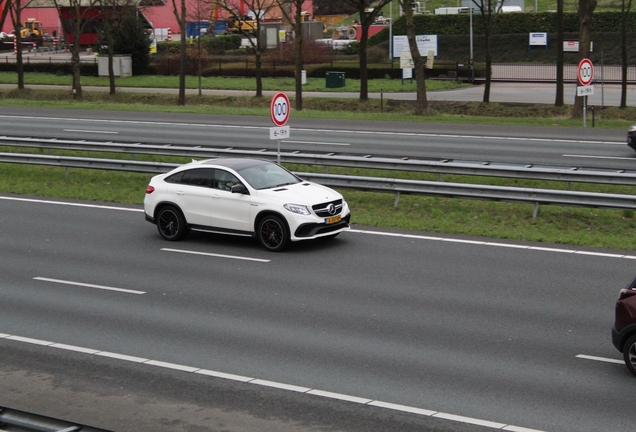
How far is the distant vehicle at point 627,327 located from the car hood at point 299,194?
22.2 ft

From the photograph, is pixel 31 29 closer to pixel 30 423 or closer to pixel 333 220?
pixel 333 220

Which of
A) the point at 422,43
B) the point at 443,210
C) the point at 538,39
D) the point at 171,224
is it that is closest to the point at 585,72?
the point at 443,210

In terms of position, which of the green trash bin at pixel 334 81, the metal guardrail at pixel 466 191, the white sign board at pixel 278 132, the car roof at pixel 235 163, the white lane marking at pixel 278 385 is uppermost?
the green trash bin at pixel 334 81

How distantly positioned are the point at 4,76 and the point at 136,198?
163ft

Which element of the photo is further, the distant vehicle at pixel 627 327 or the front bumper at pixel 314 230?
the front bumper at pixel 314 230

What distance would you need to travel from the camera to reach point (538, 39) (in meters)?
74.6

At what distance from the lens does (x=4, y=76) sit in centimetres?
6544

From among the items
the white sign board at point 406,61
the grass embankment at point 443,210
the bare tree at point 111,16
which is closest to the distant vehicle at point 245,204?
the grass embankment at point 443,210

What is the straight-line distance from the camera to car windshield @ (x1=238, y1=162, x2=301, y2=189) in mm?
15867

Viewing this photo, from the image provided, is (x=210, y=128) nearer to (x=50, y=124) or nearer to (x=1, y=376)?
(x=50, y=124)

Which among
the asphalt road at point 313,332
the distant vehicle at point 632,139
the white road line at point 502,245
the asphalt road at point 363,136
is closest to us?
the asphalt road at point 313,332

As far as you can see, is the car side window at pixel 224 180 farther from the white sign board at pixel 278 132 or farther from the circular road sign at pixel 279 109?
the circular road sign at pixel 279 109

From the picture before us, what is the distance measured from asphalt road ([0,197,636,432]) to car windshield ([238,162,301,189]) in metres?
1.19

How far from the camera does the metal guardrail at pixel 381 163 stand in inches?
742
